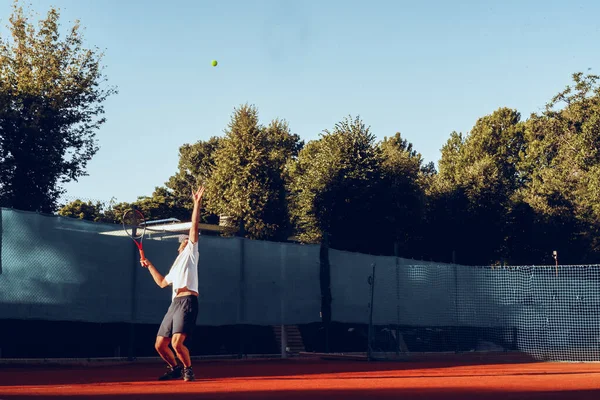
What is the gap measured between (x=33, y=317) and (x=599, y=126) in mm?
39047

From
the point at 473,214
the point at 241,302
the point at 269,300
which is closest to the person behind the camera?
the point at 241,302

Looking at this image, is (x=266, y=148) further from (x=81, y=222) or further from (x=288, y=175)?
(x=81, y=222)

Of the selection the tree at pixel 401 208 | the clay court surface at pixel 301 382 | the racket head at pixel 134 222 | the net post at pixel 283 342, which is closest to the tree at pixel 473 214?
the tree at pixel 401 208

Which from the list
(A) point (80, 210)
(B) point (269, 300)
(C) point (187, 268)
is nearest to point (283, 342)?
(B) point (269, 300)

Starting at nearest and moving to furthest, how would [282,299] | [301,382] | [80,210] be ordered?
[301,382]
[282,299]
[80,210]

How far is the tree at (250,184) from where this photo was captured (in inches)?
1405

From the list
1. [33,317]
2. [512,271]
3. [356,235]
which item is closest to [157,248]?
[33,317]

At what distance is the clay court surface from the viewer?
9.20 m

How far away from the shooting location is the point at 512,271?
21.0 metres

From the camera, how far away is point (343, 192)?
31.4m

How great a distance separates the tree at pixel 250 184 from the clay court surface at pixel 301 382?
739 inches

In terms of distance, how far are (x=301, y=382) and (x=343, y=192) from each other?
20235 mm

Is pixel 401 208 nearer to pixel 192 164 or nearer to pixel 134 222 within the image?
pixel 134 222

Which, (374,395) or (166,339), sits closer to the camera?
(374,395)
